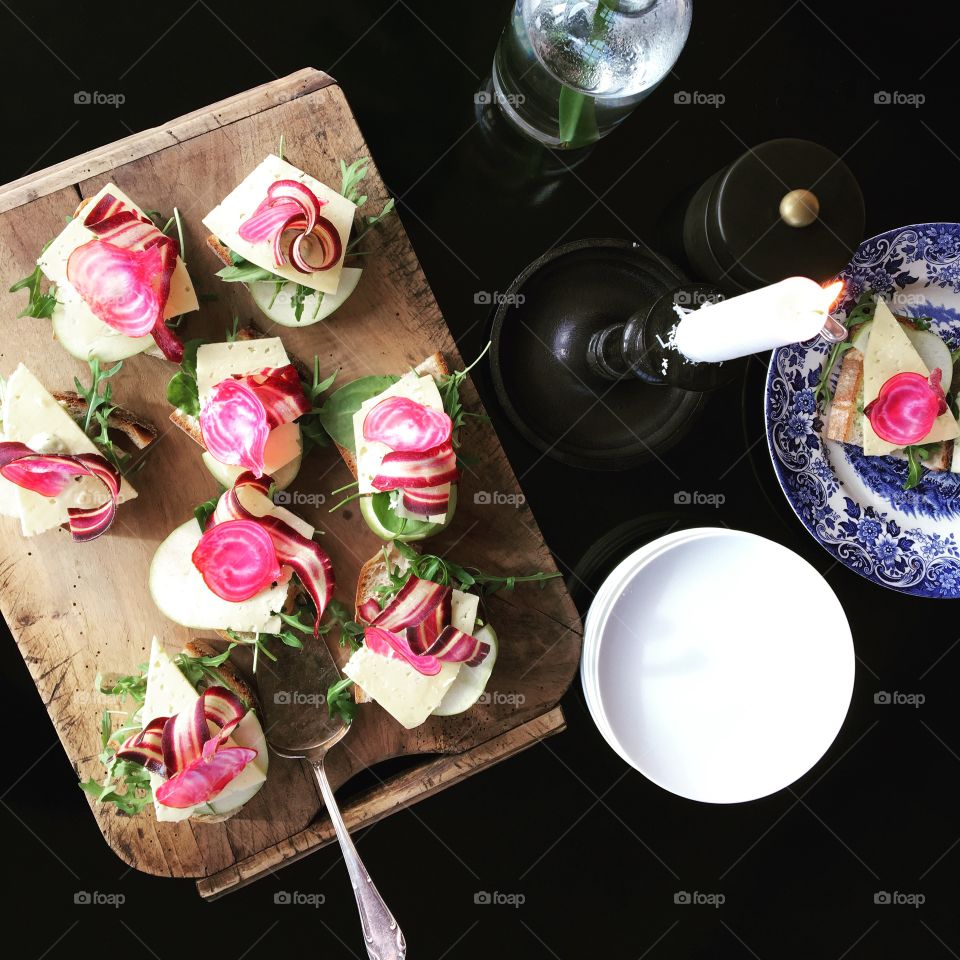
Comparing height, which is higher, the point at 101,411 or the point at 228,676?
the point at 101,411

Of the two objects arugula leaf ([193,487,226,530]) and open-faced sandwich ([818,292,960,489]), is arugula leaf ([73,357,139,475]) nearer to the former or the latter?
arugula leaf ([193,487,226,530])

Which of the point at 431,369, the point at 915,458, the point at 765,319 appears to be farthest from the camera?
the point at 915,458

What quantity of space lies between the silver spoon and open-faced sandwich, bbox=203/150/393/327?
1.50ft

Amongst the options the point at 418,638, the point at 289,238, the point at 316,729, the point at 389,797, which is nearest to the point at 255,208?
the point at 289,238

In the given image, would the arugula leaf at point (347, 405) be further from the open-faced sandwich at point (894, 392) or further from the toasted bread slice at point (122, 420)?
the open-faced sandwich at point (894, 392)

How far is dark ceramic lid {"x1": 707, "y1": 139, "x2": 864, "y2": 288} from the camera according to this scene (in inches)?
42.2

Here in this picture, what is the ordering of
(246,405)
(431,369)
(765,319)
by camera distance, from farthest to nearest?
(431,369) < (246,405) < (765,319)

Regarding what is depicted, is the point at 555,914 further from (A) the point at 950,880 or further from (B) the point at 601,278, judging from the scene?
(B) the point at 601,278

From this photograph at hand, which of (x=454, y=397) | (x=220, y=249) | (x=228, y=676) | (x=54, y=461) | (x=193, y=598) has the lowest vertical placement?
(x=228, y=676)

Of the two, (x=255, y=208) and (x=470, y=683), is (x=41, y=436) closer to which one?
(x=255, y=208)

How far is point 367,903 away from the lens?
3.41 ft

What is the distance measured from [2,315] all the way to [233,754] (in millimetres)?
635

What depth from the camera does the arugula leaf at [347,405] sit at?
3.45 feet

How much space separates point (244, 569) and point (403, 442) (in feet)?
0.85
